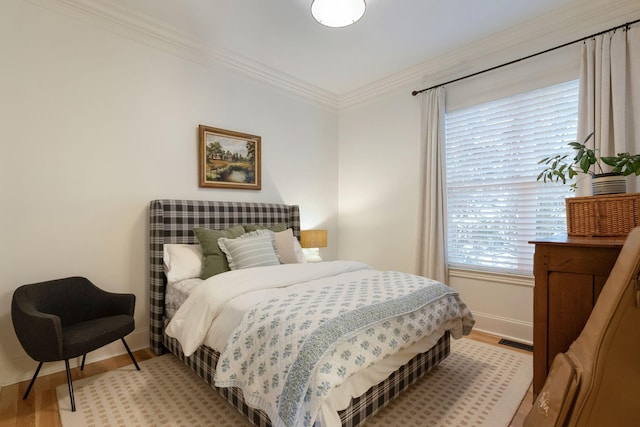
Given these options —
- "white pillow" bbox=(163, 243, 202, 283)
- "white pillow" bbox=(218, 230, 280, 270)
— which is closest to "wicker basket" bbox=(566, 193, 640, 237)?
"white pillow" bbox=(218, 230, 280, 270)

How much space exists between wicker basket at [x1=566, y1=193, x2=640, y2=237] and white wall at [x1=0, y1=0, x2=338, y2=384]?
2.94 m

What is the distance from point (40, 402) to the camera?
191 cm

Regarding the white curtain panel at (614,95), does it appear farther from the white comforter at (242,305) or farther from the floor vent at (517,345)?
the white comforter at (242,305)

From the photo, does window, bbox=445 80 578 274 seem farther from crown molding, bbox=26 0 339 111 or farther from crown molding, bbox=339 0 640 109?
crown molding, bbox=26 0 339 111

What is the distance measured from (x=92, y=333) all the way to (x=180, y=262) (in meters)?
0.77

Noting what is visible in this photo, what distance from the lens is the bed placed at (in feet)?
5.22

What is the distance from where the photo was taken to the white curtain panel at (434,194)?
328 cm

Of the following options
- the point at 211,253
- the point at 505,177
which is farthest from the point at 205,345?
the point at 505,177

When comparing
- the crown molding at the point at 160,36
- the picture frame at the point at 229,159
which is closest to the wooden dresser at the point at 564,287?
the picture frame at the point at 229,159

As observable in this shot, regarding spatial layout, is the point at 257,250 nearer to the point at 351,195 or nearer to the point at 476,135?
the point at 351,195

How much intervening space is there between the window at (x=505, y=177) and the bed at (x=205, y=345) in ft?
3.46

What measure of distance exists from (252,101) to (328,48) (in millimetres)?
1041

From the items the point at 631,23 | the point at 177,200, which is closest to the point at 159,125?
the point at 177,200

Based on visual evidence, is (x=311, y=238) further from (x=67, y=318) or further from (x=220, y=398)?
(x=67, y=318)
